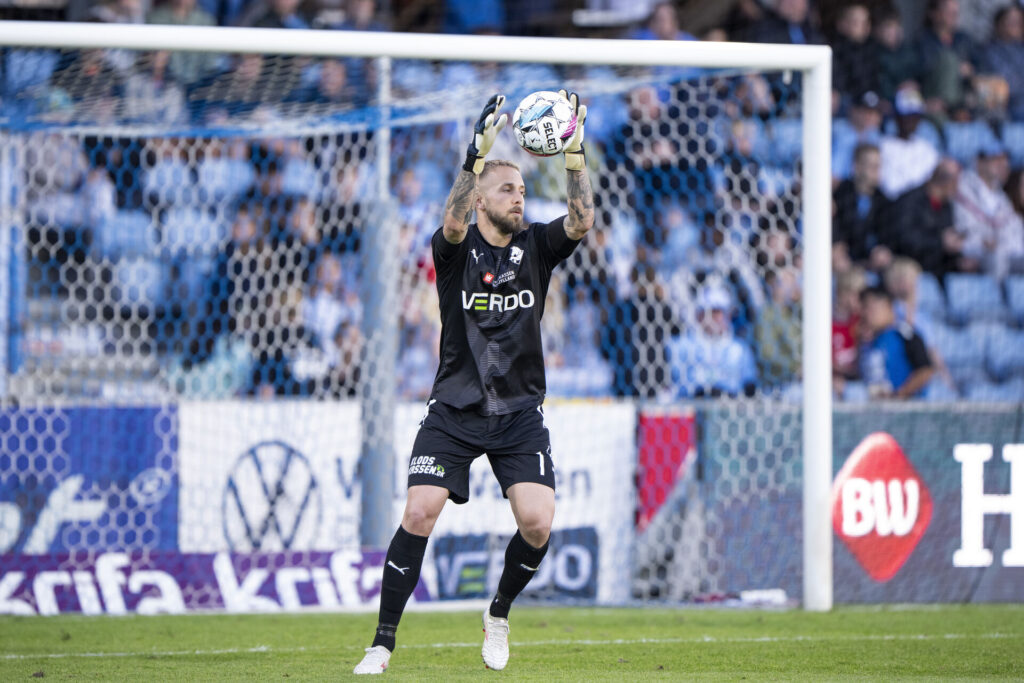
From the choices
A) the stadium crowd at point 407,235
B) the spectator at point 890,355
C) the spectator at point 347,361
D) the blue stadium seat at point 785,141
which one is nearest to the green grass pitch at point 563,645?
the spectator at point 347,361

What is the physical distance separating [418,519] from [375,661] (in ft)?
1.92

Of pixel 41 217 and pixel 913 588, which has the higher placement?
pixel 41 217

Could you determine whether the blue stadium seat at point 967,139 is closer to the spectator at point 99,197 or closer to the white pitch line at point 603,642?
the white pitch line at point 603,642

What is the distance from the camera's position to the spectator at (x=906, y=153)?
11.4m

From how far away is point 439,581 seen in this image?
7.89 metres

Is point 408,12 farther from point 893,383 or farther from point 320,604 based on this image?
point 320,604

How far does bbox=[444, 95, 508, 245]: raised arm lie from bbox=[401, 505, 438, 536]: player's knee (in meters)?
1.10

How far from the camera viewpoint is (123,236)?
9.09m

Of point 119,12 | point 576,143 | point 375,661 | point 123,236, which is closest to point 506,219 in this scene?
point 576,143

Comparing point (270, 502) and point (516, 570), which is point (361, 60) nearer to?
point (270, 502)

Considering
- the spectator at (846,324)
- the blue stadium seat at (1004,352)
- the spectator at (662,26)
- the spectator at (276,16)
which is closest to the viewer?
the spectator at (846,324)

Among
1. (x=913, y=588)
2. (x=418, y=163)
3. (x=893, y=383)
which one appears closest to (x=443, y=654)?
(x=913, y=588)

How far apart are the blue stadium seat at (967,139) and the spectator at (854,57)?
2.70 ft

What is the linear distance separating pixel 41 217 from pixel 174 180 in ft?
3.15
